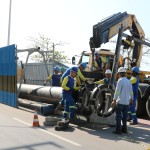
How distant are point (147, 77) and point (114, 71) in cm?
419

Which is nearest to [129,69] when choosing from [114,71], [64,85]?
[114,71]

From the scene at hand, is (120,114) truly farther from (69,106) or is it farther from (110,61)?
(110,61)

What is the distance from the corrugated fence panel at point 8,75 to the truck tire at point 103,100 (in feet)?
17.5

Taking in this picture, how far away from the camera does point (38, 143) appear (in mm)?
6895

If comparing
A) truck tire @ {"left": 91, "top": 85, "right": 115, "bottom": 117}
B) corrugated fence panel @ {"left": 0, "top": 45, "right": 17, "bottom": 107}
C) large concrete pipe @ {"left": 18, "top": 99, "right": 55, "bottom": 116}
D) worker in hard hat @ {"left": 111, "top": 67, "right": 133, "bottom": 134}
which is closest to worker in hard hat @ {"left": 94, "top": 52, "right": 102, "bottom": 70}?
large concrete pipe @ {"left": 18, "top": 99, "right": 55, "bottom": 116}

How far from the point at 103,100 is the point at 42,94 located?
11.7ft

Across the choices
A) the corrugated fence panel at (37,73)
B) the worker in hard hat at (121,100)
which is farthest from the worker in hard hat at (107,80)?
the corrugated fence panel at (37,73)

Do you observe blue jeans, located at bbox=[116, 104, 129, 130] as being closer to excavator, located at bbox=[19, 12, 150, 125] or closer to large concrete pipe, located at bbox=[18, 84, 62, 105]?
excavator, located at bbox=[19, 12, 150, 125]

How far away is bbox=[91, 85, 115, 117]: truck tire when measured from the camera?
355 inches

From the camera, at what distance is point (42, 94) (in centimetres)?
1261

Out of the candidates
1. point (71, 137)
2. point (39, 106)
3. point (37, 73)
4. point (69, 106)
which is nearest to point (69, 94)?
point (69, 106)

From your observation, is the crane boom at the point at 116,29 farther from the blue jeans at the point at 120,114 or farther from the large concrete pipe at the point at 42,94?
the blue jeans at the point at 120,114

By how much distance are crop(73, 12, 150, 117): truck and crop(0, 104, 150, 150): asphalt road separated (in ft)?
2.28

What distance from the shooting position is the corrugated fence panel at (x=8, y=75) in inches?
554
